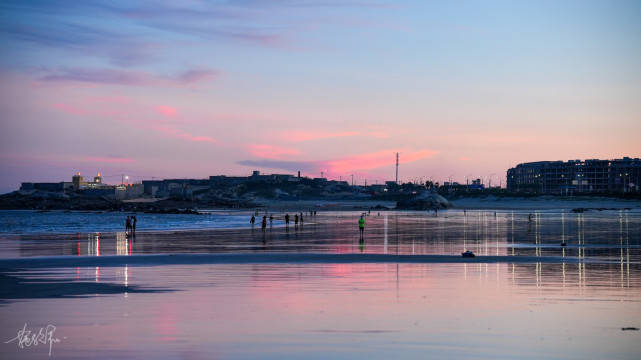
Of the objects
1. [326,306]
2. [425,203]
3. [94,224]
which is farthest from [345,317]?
[425,203]

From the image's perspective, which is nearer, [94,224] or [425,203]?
[94,224]

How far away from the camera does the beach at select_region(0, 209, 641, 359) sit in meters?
11.4

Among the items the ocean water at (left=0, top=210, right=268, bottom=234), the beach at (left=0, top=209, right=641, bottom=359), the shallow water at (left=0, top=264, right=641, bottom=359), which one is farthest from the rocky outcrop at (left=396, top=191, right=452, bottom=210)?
the shallow water at (left=0, top=264, right=641, bottom=359)

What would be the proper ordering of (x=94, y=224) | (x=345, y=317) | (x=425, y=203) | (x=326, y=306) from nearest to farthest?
1. (x=345, y=317)
2. (x=326, y=306)
3. (x=94, y=224)
4. (x=425, y=203)

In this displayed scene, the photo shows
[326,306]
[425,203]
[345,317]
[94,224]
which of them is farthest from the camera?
[425,203]

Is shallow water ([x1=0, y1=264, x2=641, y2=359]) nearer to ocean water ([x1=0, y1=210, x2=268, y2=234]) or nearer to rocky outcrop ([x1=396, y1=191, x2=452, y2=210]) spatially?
ocean water ([x1=0, y1=210, x2=268, y2=234])

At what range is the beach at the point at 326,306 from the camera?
11.4 meters

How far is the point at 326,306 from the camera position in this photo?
51.4 feet

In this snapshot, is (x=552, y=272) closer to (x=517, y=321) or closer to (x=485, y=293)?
(x=485, y=293)

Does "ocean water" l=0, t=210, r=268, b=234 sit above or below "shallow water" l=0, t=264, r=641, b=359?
below

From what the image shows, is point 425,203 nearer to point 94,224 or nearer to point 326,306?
point 94,224

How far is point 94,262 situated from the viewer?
27375mm

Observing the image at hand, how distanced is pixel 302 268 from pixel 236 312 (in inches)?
411

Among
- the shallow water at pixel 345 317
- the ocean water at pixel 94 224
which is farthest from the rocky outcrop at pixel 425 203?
the shallow water at pixel 345 317
